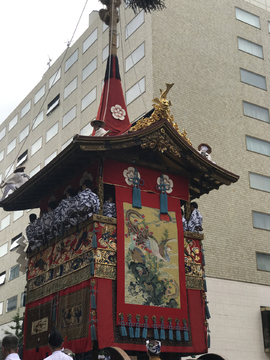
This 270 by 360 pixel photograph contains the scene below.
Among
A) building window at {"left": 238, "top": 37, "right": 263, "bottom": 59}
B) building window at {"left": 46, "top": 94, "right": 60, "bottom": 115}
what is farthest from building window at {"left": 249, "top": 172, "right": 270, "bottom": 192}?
building window at {"left": 46, "top": 94, "right": 60, "bottom": 115}

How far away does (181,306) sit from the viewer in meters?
11.9

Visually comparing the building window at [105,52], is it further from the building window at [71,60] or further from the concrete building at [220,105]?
the building window at [71,60]

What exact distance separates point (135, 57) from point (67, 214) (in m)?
15.6

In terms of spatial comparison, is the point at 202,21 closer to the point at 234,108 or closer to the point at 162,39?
the point at 162,39

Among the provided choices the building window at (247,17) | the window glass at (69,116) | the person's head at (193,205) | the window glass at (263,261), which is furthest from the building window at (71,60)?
the person's head at (193,205)

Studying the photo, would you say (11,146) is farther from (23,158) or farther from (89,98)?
(89,98)

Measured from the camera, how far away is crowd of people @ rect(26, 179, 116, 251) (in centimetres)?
1148

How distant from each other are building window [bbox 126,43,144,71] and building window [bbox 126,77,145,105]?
4.40 ft

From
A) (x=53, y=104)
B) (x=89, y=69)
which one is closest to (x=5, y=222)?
(x=53, y=104)

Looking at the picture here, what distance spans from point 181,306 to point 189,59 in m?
16.5

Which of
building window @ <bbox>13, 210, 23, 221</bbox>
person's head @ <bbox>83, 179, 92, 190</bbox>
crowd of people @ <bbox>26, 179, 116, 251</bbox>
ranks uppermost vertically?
building window @ <bbox>13, 210, 23, 221</bbox>

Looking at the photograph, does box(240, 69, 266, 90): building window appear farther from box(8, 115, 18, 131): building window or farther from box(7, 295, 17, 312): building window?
box(8, 115, 18, 131): building window

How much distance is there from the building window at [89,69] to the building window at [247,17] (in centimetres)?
871

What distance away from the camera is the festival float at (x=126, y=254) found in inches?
433
